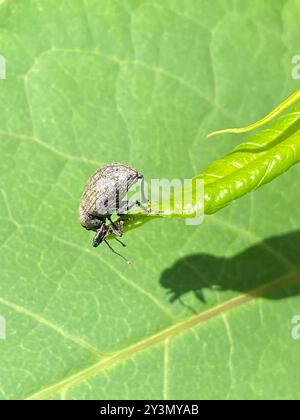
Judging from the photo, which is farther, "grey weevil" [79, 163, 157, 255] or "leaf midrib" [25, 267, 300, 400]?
"grey weevil" [79, 163, 157, 255]

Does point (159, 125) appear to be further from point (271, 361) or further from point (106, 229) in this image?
point (271, 361)

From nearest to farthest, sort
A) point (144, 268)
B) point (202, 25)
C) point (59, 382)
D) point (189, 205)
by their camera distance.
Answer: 1. point (189, 205)
2. point (59, 382)
3. point (144, 268)
4. point (202, 25)

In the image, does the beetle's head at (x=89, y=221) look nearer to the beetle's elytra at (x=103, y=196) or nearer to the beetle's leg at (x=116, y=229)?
the beetle's elytra at (x=103, y=196)

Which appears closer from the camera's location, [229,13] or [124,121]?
[124,121]

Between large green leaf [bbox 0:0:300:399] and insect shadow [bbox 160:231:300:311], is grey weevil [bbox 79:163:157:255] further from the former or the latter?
insect shadow [bbox 160:231:300:311]

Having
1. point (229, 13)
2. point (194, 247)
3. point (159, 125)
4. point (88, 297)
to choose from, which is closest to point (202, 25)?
point (229, 13)

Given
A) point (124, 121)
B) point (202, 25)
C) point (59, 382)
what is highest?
point (202, 25)

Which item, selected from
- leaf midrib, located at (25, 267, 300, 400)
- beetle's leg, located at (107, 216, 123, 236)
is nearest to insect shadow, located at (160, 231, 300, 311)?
leaf midrib, located at (25, 267, 300, 400)

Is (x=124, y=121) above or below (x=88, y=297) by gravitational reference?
above

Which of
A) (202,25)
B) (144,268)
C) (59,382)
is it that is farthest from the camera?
(202,25)
